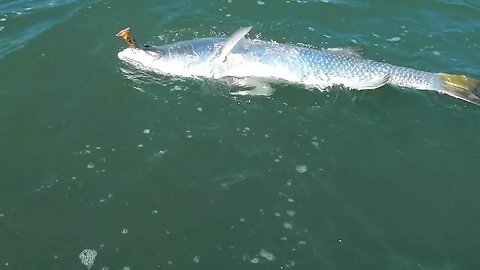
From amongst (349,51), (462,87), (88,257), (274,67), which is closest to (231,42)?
(274,67)

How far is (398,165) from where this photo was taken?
7426 millimetres

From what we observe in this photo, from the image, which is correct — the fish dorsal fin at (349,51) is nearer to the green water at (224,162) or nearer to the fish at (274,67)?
the fish at (274,67)

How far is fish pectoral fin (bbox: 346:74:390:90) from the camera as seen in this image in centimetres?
834

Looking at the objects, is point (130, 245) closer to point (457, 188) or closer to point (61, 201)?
point (61, 201)

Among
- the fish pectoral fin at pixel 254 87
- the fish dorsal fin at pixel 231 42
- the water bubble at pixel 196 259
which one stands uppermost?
the fish dorsal fin at pixel 231 42

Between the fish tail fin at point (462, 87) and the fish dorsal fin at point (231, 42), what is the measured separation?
10.1 feet

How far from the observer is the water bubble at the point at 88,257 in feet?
20.2

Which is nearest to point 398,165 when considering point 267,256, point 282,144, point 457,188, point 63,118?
point 457,188

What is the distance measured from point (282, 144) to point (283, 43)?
2472mm

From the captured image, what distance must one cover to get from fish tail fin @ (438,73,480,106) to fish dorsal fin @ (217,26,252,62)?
308 centimetres

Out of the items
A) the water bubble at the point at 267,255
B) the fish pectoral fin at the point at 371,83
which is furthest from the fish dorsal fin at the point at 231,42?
the water bubble at the point at 267,255

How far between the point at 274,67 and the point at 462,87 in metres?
2.80

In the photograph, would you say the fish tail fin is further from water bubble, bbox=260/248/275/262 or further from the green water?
water bubble, bbox=260/248/275/262

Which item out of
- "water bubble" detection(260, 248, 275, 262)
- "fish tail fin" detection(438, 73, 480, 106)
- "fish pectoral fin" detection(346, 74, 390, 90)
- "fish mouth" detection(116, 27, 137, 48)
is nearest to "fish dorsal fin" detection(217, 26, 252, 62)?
"fish mouth" detection(116, 27, 137, 48)
